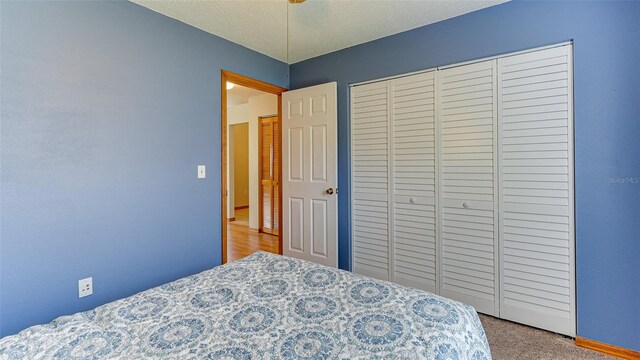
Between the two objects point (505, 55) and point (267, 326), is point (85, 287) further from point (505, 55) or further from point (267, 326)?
point (505, 55)

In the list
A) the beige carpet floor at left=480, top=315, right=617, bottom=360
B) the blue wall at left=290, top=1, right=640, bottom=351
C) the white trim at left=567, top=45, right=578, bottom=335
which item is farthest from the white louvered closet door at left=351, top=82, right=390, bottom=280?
the white trim at left=567, top=45, right=578, bottom=335

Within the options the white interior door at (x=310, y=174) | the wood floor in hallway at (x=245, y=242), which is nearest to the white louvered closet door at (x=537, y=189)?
the white interior door at (x=310, y=174)

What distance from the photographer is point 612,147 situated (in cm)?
184

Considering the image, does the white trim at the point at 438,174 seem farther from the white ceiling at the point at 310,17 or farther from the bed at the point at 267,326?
the bed at the point at 267,326

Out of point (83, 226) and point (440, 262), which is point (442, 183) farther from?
point (83, 226)

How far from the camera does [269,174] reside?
17.0 ft

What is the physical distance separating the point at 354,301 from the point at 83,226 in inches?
72.9

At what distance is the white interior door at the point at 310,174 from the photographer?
3.03 m

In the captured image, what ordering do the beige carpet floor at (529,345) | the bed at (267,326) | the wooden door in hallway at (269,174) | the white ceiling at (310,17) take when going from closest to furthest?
the bed at (267,326)
the beige carpet floor at (529,345)
the white ceiling at (310,17)
the wooden door in hallway at (269,174)

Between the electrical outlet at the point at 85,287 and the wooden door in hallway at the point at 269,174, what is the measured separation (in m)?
3.15

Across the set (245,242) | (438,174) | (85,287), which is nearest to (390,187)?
(438,174)

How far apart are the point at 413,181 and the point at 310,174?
1.10 meters

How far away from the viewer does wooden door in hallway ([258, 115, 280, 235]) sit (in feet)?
16.6

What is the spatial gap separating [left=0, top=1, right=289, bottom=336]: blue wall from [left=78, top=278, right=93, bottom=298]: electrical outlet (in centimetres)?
3
